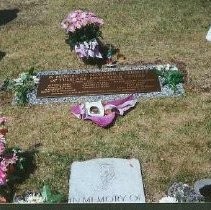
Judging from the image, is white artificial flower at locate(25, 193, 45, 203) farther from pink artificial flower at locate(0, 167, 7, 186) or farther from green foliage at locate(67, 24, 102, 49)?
green foliage at locate(67, 24, 102, 49)

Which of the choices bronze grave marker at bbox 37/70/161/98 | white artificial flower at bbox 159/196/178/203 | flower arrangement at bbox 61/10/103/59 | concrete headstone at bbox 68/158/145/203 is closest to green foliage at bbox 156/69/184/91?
bronze grave marker at bbox 37/70/161/98

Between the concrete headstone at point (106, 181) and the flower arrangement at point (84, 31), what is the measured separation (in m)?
3.80

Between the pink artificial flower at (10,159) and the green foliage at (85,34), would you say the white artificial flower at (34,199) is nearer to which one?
the pink artificial flower at (10,159)

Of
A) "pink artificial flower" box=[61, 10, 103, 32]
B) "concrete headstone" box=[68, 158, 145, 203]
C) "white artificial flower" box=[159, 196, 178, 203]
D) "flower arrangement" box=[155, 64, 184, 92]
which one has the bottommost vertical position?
"flower arrangement" box=[155, 64, 184, 92]

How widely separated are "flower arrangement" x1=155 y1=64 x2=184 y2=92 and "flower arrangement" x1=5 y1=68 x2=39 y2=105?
2.89 meters

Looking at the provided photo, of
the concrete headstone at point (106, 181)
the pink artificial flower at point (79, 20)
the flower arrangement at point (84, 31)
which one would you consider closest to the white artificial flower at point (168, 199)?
the concrete headstone at point (106, 181)

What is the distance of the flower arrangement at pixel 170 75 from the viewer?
9.43 meters

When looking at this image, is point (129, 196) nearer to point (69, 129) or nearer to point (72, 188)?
point (72, 188)

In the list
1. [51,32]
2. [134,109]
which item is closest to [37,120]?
[134,109]

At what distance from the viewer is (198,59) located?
10.5 meters

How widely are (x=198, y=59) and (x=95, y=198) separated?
541cm

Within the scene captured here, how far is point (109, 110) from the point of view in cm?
863

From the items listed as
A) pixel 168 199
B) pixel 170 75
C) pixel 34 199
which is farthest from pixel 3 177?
pixel 170 75

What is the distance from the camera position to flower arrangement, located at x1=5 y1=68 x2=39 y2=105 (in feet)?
30.4
